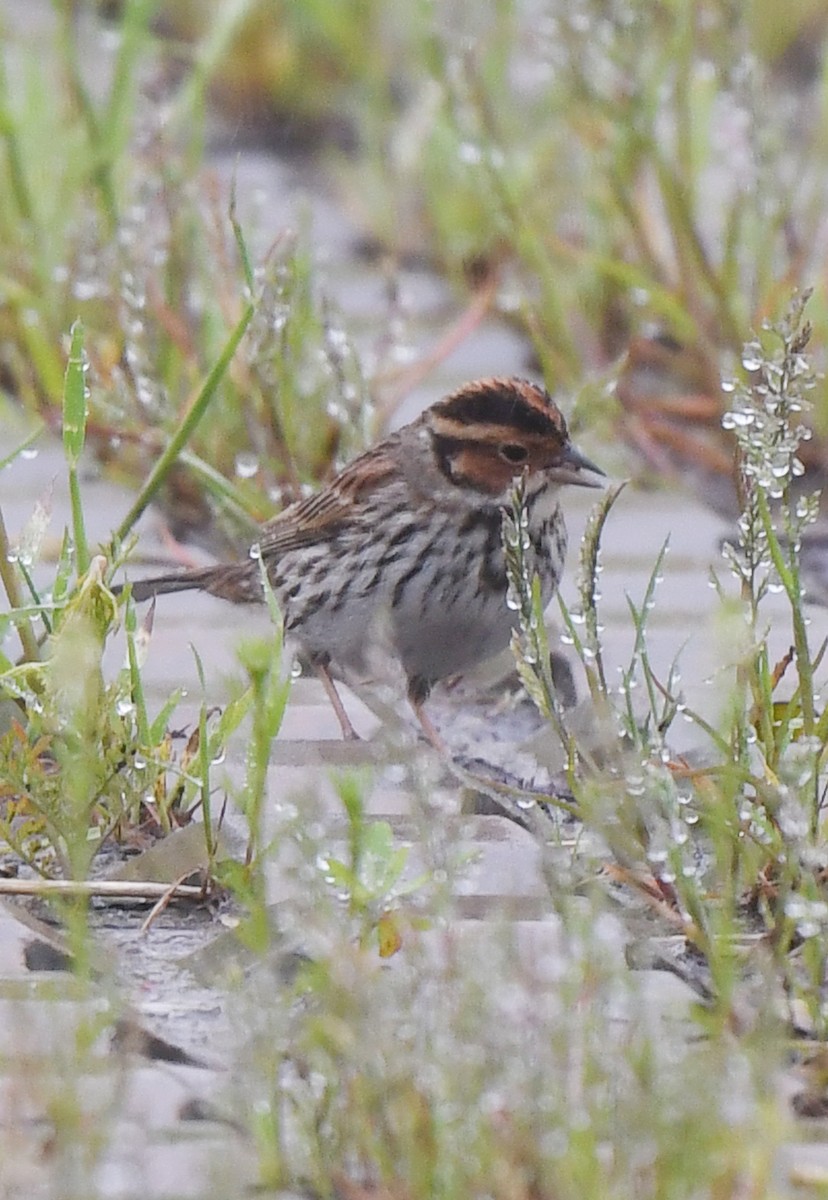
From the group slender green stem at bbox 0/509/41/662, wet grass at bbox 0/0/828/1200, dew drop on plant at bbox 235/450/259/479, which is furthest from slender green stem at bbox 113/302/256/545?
dew drop on plant at bbox 235/450/259/479

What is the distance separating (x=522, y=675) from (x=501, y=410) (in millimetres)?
1400

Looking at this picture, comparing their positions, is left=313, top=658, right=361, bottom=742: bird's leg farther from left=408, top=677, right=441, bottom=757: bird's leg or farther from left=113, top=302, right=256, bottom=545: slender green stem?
left=113, top=302, right=256, bottom=545: slender green stem

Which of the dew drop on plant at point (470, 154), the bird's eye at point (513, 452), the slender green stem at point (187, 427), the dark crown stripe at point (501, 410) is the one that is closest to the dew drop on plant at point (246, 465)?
the dark crown stripe at point (501, 410)

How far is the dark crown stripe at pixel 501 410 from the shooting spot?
378 centimetres

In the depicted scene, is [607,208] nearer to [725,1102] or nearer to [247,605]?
[247,605]

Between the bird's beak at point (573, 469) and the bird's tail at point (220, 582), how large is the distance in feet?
1.61

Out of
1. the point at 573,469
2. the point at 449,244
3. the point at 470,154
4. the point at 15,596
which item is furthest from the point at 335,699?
the point at 449,244

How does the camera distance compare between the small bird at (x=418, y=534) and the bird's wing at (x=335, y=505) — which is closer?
the small bird at (x=418, y=534)

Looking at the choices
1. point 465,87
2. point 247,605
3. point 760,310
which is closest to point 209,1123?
point 247,605

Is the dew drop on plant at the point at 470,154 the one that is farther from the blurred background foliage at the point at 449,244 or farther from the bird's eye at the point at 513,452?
the bird's eye at the point at 513,452

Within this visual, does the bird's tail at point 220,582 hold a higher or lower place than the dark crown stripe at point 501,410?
lower

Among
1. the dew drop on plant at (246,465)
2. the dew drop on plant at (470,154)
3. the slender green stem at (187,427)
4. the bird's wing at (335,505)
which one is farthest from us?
the dew drop on plant at (470,154)

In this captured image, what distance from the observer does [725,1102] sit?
168cm

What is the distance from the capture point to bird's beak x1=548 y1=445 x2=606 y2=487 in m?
3.77
